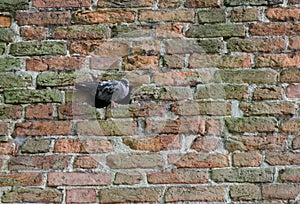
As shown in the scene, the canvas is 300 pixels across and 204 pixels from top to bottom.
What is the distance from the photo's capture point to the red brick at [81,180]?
84.7 inches

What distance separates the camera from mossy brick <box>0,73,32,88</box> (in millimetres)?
2266

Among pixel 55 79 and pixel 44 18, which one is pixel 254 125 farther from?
pixel 44 18

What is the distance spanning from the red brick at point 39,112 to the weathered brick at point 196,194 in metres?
0.58

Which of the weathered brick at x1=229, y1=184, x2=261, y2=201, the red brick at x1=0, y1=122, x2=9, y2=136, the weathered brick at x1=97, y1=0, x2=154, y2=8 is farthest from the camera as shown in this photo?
the weathered brick at x1=97, y1=0, x2=154, y2=8

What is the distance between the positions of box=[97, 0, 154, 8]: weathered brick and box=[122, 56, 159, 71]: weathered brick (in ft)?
0.77

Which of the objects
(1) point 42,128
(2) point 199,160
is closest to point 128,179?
(2) point 199,160

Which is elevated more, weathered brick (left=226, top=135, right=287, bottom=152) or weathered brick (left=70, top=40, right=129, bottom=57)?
weathered brick (left=70, top=40, right=129, bottom=57)

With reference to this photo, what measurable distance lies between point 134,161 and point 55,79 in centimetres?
48

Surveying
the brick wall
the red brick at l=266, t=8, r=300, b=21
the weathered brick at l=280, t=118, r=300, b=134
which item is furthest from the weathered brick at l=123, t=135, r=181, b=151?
the red brick at l=266, t=8, r=300, b=21

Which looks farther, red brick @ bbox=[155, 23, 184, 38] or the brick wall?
red brick @ bbox=[155, 23, 184, 38]

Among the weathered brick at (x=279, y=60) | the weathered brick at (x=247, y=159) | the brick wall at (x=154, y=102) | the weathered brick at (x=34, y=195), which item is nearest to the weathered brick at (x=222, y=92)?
the brick wall at (x=154, y=102)

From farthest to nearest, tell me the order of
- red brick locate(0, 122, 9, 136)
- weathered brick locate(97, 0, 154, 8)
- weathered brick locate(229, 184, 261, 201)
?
weathered brick locate(97, 0, 154, 8) → red brick locate(0, 122, 9, 136) → weathered brick locate(229, 184, 261, 201)

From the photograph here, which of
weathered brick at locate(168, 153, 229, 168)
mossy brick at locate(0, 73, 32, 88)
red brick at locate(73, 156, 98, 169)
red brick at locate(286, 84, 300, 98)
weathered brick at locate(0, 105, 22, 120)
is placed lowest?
red brick at locate(73, 156, 98, 169)

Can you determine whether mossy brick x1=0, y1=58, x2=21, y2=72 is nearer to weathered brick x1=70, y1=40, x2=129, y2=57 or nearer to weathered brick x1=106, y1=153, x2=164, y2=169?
weathered brick x1=70, y1=40, x2=129, y2=57
